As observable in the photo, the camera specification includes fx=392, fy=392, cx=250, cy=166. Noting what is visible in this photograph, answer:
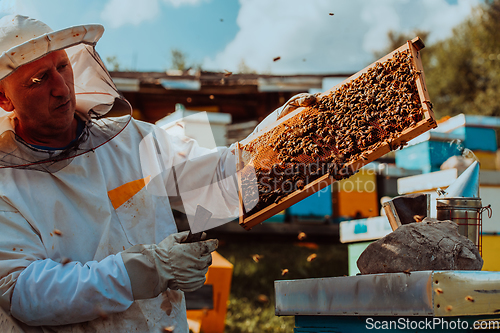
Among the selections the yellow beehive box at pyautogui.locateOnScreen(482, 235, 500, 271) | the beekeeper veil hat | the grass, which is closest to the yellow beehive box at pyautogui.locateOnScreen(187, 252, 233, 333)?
the grass

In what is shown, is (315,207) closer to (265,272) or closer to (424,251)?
(265,272)

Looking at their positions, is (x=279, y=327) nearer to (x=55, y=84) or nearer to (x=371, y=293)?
(x=371, y=293)

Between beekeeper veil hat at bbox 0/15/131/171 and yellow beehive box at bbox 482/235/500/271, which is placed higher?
beekeeper veil hat at bbox 0/15/131/171

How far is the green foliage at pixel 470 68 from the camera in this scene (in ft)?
68.9

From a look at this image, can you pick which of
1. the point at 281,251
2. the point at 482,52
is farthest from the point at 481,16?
the point at 281,251

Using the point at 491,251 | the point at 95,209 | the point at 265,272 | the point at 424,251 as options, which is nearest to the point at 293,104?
the point at 424,251

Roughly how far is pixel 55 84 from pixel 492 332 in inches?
88.7

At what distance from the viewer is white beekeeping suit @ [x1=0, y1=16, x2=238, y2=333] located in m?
1.67

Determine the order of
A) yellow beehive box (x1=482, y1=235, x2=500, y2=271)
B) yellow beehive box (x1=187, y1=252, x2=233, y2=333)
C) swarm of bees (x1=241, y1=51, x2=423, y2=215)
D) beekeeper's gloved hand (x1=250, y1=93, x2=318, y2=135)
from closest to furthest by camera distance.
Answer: swarm of bees (x1=241, y1=51, x2=423, y2=215)
beekeeper's gloved hand (x1=250, y1=93, x2=318, y2=135)
yellow beehive box (x1=482, y1=235, x2=500, y2=271)
yellow beehive box (x1=187, y1=252, x2=233, y2=333)

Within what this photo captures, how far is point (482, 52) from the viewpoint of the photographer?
21.8m

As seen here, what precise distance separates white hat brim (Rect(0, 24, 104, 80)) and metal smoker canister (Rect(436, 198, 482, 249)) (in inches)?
85.8

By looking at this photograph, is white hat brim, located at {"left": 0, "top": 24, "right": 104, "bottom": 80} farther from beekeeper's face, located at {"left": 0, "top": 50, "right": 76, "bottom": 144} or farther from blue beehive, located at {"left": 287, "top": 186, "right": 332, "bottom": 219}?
blue beehive, located at {"left": 287, "top": 186, "right": 332, "bottom": 219}

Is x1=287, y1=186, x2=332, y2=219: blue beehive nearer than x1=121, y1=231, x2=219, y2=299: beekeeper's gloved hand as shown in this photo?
No

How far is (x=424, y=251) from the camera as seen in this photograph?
68.3 inches
